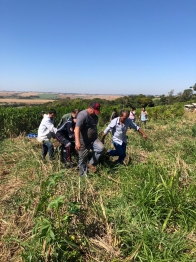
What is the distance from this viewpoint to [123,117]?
4535 millimetres

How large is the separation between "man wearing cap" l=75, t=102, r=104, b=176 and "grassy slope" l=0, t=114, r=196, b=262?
0.52 metres

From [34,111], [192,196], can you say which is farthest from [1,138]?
[192,196]

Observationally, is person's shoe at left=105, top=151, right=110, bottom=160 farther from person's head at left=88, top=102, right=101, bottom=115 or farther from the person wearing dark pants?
person's head at left=88, top=102, right=101, bottom=115

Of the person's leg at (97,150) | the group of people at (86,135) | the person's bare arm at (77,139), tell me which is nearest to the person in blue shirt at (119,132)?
the group of people at (86,135)

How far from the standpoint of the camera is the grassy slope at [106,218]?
2.17 metres

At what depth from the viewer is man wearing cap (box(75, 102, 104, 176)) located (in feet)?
12.7

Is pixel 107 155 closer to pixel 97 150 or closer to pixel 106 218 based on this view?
pixel 97 150

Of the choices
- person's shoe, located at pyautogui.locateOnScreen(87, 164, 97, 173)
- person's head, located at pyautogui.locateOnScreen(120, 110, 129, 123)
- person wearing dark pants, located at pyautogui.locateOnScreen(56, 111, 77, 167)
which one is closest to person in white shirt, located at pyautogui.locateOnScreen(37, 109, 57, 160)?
person wearing dark pants, located at pyautogui.locateOnScreen(56, 111, 77, 167)

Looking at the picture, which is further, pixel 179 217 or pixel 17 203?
pixel 17 203

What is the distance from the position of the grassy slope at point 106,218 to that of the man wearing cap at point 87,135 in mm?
521

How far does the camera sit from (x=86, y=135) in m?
4.09

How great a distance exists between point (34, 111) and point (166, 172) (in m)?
9.73

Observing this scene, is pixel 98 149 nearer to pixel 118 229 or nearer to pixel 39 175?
pixel 39 175

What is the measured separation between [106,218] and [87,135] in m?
1.84
